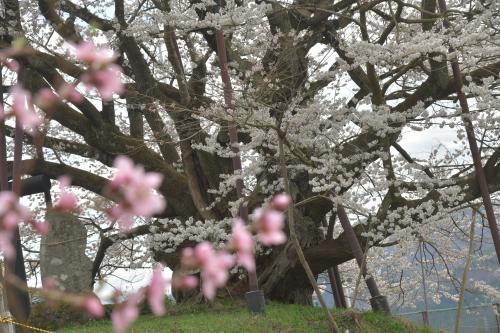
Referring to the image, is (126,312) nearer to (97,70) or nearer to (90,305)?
(90,305)

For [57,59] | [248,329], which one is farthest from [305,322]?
[57,59]

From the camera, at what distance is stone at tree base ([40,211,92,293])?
8.95 m

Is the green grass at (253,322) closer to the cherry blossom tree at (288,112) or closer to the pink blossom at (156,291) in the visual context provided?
the cherry blossom tree at (288,112)

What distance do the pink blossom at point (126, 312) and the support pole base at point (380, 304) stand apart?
8.04 meters

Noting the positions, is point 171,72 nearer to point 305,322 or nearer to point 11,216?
point 305,322

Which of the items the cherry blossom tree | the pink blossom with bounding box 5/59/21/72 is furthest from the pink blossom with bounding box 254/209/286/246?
the cherry blossom tree

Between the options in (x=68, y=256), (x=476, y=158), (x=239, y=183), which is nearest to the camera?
(x=476, y=158)

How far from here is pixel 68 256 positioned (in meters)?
9.11

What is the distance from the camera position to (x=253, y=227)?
1104 mm

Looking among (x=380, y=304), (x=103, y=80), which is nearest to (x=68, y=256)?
(x=380, y=304)

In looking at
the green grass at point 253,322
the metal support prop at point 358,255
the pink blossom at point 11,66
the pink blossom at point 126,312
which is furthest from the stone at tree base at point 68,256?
the pink blossom at point 126,312

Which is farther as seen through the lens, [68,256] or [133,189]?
[68,256]

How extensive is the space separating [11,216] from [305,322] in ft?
23.6

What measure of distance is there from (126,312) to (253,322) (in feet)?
21.3
